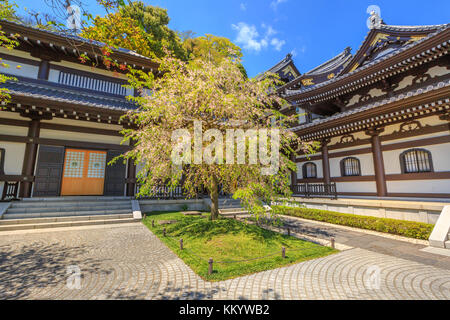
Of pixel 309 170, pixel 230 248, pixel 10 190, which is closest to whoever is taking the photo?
pixel 230 248

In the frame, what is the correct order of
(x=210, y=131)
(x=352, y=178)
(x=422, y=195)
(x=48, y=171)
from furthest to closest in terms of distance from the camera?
1. (x=352, y=178)
2. (x=48, y=171)
3. (x=422, y=195)
4. (x=210, y=131)

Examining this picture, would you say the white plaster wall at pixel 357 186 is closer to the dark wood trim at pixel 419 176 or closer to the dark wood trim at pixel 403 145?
the dark wood trim at pixel 419 176

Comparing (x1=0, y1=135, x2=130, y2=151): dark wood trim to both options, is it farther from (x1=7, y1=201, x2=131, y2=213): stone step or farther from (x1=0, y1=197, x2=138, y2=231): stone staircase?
(x1=7, y1=201, x2=131, y2=213): stone step

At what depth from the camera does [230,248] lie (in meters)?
5.42

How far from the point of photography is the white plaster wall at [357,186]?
34.8ft

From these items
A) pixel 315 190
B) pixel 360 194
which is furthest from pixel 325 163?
pixel 360 194

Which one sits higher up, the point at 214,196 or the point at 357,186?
the point at 357,186

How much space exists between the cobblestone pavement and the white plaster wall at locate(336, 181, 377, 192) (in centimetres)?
645

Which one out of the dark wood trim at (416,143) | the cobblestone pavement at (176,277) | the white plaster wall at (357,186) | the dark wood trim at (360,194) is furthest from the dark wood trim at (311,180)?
the cobblestone pavement at (176,277)

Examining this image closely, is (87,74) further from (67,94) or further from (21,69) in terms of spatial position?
(21,69)

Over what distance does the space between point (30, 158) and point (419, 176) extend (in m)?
18.5
